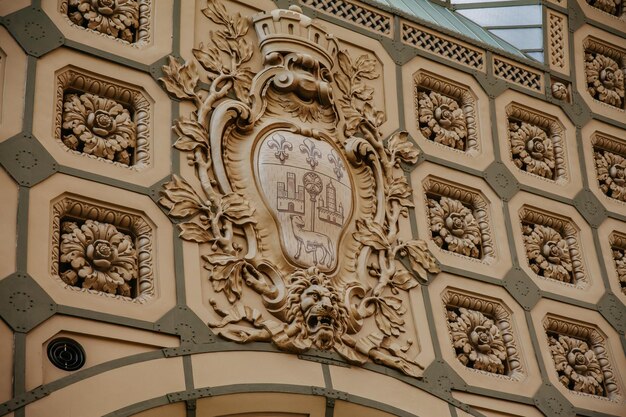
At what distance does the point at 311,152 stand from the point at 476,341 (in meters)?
2.60

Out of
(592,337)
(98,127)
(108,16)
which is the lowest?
(592,337)

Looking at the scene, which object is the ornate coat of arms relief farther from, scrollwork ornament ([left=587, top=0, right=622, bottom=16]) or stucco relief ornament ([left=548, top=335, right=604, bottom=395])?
scrollwork ornament ([left=587, top=0, right=622, bottom=16])

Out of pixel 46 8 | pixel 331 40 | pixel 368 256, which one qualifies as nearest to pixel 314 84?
pixel 331 40

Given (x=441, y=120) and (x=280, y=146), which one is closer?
(x=280, y=146)

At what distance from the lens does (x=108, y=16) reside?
48.5 feet

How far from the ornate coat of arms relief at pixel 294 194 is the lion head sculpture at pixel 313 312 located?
0.04ft

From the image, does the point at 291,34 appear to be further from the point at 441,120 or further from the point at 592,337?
the point at 592,337

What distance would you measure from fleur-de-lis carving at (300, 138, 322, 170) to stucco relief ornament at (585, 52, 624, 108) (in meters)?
4.81

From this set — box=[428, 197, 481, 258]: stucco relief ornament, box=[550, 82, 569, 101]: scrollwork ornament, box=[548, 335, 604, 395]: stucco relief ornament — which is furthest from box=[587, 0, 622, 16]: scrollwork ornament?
box=[548, 335, 604, 395]: stucco relief ornament

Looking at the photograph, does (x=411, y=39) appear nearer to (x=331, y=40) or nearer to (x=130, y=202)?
(x=331, y=40)

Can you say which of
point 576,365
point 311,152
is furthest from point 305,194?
point 576,365

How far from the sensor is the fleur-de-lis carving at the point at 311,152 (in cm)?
1491

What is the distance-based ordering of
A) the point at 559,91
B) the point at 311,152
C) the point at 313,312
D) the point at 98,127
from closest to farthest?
1. the point at 313,312
2. the point at 98,127
3. the point at 311,152
4. the point at 559,91

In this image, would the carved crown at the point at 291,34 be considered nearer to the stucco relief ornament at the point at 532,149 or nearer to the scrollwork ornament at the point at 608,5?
the stucco relief ornament at the point at 532,149
